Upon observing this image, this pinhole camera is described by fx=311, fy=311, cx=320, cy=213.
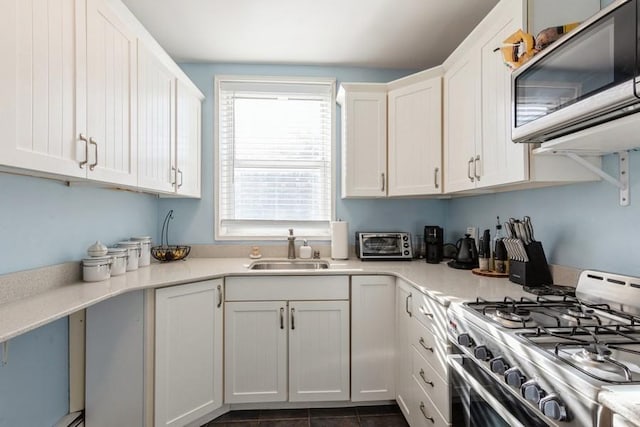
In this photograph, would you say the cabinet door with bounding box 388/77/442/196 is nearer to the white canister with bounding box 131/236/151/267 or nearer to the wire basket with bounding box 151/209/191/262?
the wire basket with bounding box 151/209/191/262

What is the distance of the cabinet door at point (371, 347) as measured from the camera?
2057 mm

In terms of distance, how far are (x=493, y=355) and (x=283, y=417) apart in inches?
61.7

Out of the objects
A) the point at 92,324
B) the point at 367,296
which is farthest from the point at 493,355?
the point at 92,324

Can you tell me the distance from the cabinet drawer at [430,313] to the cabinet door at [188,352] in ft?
3.96

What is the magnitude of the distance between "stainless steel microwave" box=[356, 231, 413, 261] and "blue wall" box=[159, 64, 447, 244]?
0.75 ft

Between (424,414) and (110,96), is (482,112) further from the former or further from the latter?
(110,96)

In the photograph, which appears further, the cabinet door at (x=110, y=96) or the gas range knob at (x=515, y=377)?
the cabinet door at (x=110, y=96)

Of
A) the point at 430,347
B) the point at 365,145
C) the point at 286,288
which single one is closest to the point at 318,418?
the point at 286,288

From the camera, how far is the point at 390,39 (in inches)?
90.7

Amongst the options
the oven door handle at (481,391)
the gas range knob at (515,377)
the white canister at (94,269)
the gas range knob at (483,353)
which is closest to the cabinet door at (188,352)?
the white canister at (94,269)

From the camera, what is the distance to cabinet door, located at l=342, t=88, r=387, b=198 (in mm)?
2416

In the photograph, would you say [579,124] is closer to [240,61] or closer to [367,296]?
[367,296]

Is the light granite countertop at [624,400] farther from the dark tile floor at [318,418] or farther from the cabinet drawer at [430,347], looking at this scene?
the dark tile floor at [318,418]

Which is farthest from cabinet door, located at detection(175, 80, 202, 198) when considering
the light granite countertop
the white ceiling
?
the light granite countertop
